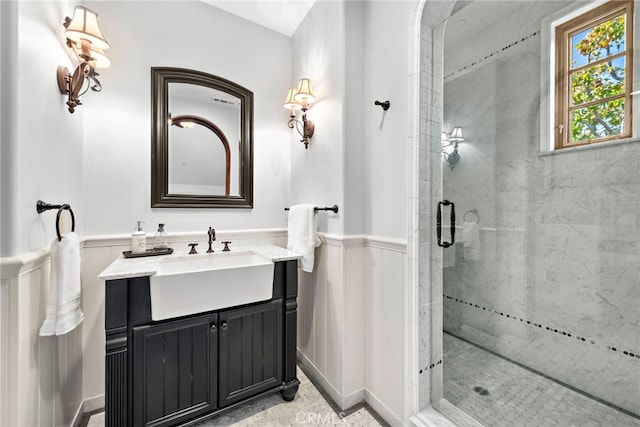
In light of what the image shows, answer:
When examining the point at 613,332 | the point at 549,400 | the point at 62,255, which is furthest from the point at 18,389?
the point at 613,332

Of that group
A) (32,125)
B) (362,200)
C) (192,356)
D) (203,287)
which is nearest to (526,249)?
(362,200)

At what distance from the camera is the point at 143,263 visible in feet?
4.55

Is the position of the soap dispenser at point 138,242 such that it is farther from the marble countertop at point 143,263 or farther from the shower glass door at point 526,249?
the shower glass door at point 526,249

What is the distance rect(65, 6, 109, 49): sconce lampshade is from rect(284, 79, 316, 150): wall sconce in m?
1.08

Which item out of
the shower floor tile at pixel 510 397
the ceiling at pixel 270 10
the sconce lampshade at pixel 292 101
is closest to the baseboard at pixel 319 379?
the shower floor tile at pixel 510 397

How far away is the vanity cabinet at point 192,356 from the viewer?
120cm

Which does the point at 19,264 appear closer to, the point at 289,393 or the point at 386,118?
the point at 289,393

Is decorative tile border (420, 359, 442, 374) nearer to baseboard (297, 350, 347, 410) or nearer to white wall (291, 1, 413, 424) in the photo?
white wall (291, 1, 413, 424)

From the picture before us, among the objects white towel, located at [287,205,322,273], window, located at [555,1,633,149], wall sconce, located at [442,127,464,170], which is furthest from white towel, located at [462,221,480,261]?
white towel, located at [287,205,322,273]

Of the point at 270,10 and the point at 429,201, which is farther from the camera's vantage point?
the point at 270,10

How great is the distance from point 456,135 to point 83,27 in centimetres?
204

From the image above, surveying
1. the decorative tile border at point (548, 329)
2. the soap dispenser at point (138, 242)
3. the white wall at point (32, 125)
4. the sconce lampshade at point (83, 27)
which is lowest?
the decorative tile border at point (548, 329)

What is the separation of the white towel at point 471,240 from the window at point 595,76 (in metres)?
0.66

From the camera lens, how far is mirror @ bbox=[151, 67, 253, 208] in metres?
1.78
